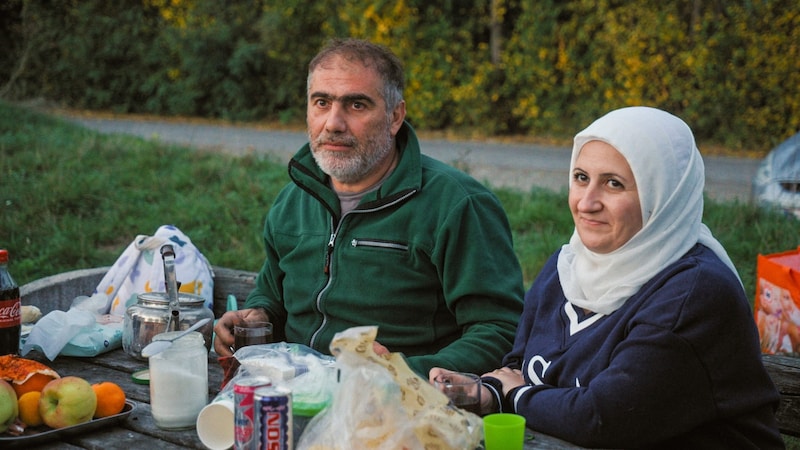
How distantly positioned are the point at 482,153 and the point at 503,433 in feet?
33.7

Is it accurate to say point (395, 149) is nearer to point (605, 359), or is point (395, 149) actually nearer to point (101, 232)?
point (605, 359)

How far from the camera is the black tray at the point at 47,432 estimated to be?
7.12 feet

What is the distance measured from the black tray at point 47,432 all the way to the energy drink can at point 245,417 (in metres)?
0.49

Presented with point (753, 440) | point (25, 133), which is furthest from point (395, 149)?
point (25, 133)

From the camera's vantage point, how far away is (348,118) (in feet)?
10.7

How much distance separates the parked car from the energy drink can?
523cm

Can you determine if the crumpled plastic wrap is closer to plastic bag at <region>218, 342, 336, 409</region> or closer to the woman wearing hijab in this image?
plastic bag at <region>218, 342, 336, 409</region>

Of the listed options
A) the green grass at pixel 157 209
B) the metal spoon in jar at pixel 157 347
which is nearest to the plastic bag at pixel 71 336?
the metal spoon in jar at pixel 157 347

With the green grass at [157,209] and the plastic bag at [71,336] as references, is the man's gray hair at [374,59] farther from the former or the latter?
the green grass at [157,209]

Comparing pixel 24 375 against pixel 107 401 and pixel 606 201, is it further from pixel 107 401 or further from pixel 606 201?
pixel 606 201

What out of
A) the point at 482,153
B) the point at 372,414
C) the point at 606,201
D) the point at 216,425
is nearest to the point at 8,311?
the point at 216,425

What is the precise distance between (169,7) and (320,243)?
15.0 m

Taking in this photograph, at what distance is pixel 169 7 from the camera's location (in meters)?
17.1

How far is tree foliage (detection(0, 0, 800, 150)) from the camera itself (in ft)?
38.2
